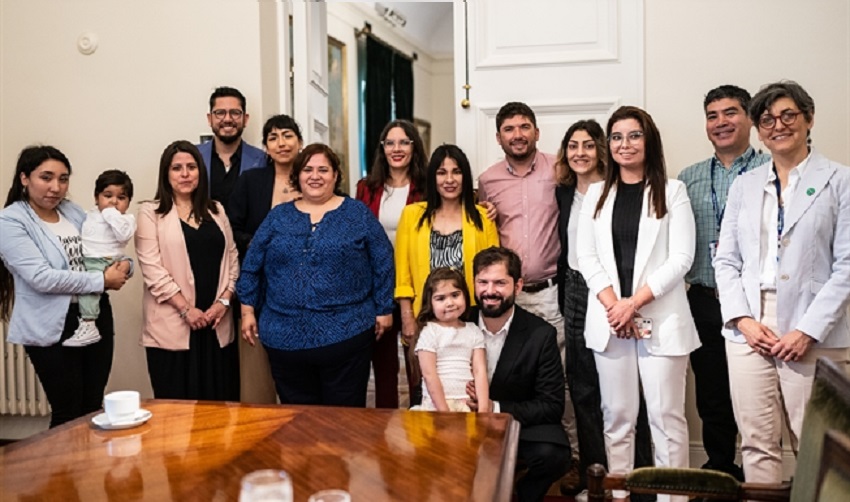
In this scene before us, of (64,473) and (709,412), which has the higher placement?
(64,473)

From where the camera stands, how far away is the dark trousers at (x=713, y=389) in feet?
9.60

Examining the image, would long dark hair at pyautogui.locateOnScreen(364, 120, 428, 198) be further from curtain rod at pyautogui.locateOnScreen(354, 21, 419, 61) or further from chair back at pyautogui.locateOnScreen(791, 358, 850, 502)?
curtain rod at pyautogui.locateOnScreen(354, 21, 419, 61)

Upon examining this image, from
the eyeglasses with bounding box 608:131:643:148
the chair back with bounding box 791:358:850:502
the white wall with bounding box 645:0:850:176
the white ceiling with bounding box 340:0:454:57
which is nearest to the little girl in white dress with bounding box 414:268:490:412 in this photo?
the eyeglasses with bounding box 608:131:643:148

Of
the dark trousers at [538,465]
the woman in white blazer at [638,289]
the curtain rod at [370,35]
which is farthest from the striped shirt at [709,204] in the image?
the curtain rod at [370,35]

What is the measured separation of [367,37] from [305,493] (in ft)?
20.4

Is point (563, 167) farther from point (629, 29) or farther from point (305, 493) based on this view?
point (305, 493)

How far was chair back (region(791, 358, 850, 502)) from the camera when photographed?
1.23m

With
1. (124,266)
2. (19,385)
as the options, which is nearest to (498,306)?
(124,266)

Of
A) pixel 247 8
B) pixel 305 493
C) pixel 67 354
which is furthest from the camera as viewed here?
pixel 247 8

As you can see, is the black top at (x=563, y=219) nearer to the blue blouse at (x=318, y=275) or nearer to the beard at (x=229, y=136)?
the blue blouse at (x=318, y=275)

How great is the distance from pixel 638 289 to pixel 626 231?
0.21 meters

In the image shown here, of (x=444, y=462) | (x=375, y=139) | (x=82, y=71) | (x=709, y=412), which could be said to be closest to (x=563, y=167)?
(x=709, y=412)

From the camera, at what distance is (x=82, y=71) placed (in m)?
4.05

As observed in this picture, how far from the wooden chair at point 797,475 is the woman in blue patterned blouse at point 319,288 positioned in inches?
56.7
